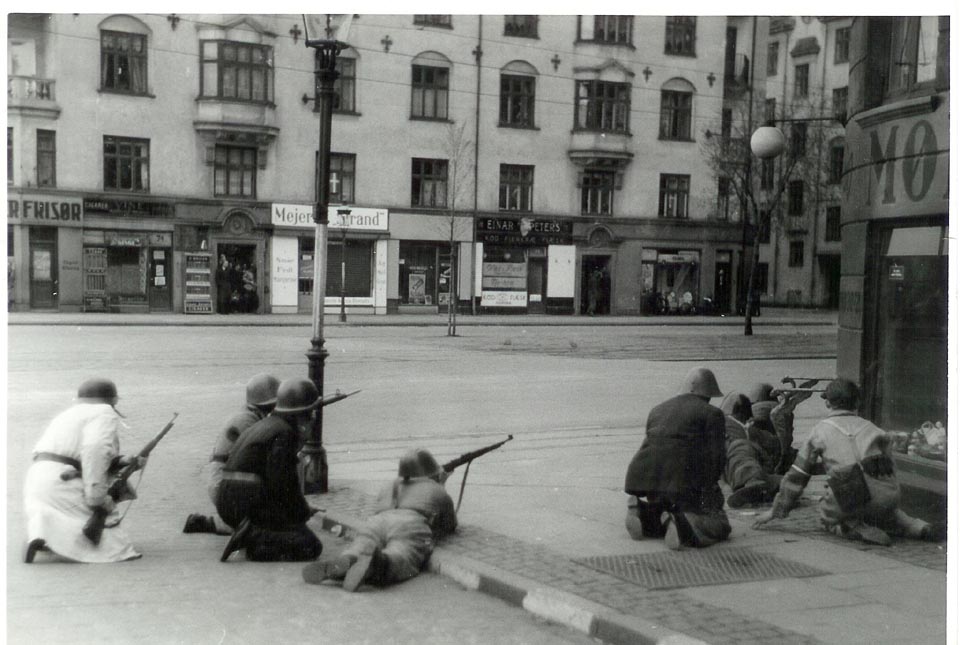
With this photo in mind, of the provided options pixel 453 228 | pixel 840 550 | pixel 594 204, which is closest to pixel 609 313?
pixel 594 204

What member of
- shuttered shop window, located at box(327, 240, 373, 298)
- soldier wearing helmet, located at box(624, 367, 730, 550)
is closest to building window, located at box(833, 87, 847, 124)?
soldier wearing helmet, located at box(624, 367, 730, 550)

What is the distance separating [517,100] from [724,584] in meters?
7.93

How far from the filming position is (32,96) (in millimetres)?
8297

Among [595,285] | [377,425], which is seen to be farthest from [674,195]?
[377,425]

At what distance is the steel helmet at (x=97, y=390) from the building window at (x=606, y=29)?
4481mm

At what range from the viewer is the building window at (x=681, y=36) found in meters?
7.68

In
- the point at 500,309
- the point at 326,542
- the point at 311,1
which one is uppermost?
the point at 311,1

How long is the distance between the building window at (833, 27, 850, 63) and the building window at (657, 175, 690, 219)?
2.83 metres

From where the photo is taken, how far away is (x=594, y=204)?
13180mm

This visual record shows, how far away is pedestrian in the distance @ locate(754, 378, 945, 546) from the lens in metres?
6.99

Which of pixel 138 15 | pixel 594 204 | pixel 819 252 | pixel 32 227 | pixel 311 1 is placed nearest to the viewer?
pixel 311 1

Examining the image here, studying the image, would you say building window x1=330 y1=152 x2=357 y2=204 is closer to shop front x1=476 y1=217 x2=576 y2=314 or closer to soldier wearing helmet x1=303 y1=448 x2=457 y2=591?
shop front x1=476 y1=217 x2=576 y2=314

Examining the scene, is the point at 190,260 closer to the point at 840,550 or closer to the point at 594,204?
the point at 594,204

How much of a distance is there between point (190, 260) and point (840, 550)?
12.9 m
